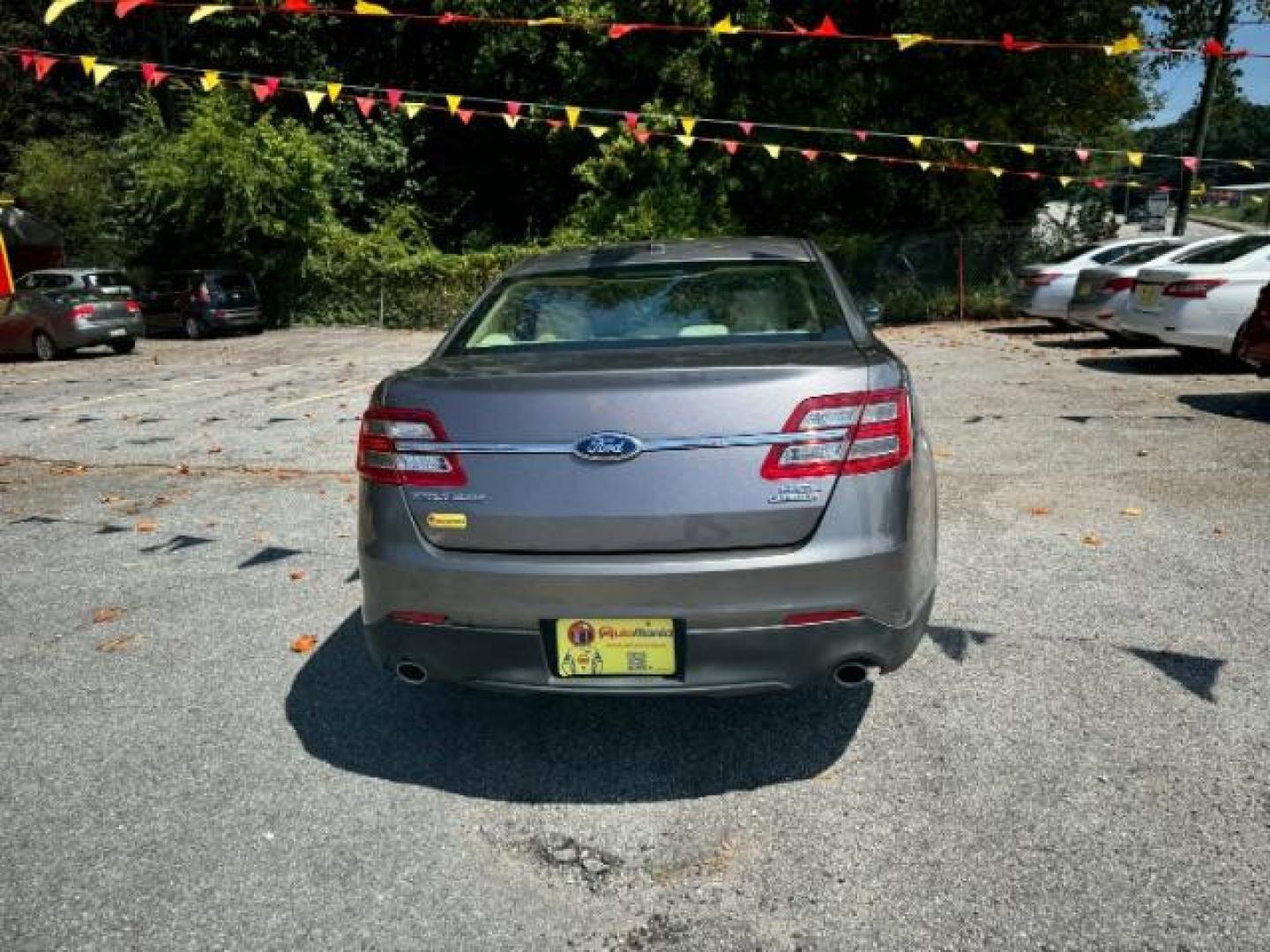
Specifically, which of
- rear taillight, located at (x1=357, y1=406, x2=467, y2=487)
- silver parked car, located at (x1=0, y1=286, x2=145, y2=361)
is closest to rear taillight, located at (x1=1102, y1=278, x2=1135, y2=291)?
rear taillight, located at (x1=357, y1=406, x2=467, y2=487)

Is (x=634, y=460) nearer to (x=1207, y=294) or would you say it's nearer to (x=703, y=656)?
(x=703, y=656)

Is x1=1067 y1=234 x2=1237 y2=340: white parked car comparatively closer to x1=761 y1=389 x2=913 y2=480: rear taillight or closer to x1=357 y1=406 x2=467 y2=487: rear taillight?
x1=761 y1=389 x2=913 y2=480: rear taillight

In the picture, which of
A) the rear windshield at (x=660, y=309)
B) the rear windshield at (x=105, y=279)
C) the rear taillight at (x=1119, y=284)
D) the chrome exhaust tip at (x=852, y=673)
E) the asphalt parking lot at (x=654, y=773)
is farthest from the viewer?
the rear windshield at (x=105, y=279)

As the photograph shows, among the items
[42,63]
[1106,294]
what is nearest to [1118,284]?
[1106,294]

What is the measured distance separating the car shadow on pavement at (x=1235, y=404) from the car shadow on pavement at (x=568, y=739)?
6.64m

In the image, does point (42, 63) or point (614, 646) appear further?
point (42, 63)

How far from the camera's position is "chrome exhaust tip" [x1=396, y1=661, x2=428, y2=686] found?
2.84 m

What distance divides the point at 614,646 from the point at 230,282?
80.1ft

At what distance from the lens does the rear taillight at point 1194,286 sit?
407 inches

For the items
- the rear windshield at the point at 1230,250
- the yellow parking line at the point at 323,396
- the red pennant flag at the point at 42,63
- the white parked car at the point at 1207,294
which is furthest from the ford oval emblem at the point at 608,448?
the red pennant flag at the point at 42,63

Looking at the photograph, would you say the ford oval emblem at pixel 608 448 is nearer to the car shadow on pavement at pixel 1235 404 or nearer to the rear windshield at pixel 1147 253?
the car shadow on pavement at pixel 1235 404

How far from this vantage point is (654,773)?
2992 mm

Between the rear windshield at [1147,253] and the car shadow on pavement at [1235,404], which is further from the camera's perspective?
the rear windshield at [1147,253]

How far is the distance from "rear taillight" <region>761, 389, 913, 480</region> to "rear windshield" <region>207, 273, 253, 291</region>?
24193 mm
